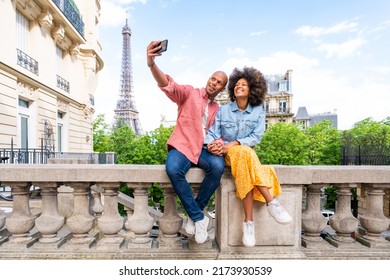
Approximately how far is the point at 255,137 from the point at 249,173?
1.51 feet

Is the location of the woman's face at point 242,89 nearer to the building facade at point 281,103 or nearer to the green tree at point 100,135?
the green tree at point 100,135

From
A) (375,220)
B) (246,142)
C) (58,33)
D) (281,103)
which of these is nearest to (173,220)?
(246,142)

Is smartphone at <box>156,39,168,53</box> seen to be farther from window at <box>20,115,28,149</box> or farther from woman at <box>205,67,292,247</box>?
window at <box>20,115,28,149</box>

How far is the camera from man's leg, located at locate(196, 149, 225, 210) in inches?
96.9

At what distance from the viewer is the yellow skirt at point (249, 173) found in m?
2.37

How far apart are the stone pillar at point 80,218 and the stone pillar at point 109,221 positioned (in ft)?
0.50

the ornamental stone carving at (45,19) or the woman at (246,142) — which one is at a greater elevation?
the ornamental stone carving at (45,19)

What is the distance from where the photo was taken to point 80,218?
8.80 feet

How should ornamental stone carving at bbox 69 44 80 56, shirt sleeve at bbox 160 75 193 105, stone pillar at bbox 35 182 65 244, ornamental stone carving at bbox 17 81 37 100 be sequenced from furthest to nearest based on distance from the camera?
ornamental stone carving at bbox 69 44 80 56
ornamental stone carving at bbox 17 81 37 100
stone pillar at bbox 35 182 65 244
shirt sleeve at bbox 160 75 193 105

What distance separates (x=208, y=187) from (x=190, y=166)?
0.93 feet

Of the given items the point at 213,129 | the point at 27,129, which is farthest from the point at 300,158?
the point at 213,129

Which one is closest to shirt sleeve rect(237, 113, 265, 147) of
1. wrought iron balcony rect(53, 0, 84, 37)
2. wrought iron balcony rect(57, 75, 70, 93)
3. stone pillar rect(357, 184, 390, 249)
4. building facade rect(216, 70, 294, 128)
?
stone pillar rect(357, 184, 390, 249)

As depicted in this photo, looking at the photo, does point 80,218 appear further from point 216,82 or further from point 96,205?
point 216,82

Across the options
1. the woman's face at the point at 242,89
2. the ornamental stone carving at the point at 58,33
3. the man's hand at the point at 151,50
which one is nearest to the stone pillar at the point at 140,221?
the man's hand at the point at 151,50
